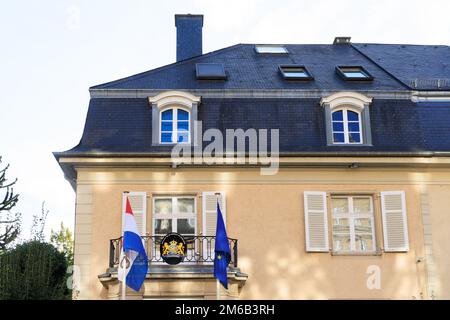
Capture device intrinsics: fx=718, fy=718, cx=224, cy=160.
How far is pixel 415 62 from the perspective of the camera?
24234mm

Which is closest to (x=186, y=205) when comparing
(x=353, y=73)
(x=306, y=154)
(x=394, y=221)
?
(x=306, y=154)

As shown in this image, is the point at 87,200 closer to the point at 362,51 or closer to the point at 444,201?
the point at 444,201

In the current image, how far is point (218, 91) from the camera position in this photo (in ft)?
65.5

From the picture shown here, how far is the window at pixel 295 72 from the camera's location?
21.0 m

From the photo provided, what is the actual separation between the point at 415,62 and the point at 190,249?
36.3 ft

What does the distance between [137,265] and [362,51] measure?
13277 millimetres

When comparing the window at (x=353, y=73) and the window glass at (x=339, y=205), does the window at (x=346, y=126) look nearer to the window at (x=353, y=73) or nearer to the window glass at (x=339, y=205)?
the window glass at (x=339, y=205)

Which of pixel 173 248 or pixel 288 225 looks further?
pixel 288 225

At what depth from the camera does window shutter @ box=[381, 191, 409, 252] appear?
726 inches

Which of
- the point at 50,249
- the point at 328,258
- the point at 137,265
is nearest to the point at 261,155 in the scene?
the point at 328,258

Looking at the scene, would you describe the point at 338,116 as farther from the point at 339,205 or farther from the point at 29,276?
the point at 29,276

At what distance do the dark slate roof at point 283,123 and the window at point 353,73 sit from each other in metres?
1.46

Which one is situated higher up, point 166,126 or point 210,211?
point 166,126
